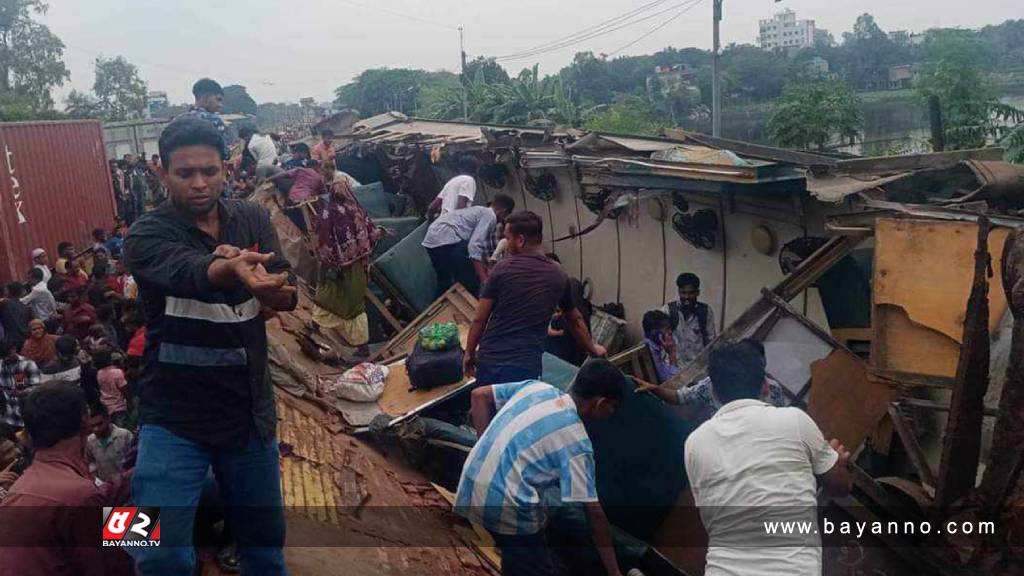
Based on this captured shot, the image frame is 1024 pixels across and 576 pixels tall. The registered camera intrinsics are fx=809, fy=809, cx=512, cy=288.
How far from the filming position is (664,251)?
7.42m

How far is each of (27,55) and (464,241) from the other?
1387 inches

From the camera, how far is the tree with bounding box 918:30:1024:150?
1299 cm

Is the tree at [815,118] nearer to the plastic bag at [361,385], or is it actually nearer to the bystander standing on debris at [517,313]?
the plastic bag at [361,385]

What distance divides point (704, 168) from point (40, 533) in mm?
4307

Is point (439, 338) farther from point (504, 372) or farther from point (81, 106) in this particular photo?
point (81, 106)

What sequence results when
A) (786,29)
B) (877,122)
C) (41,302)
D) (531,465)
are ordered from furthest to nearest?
(786,29) < (877,122) < (41,302) < (531,465)

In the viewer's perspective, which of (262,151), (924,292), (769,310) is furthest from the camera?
(262,151)

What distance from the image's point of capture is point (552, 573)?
118 inches

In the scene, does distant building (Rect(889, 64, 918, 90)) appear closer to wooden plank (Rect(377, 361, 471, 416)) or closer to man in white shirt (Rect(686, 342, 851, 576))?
wooden plank (Rect(377, 361, 471, 416))

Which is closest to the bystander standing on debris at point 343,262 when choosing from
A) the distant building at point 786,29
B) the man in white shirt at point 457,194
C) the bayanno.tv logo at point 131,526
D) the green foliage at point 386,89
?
the man in white shirt at point 457,194

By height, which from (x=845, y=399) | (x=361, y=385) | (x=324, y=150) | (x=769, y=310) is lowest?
(x=361, y=385)

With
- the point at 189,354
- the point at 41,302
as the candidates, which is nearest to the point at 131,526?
the point at 189,354

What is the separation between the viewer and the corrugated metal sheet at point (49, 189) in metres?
11.6

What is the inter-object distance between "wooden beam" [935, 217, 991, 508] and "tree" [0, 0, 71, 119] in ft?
123
